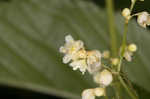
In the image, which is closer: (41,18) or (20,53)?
(20,53)

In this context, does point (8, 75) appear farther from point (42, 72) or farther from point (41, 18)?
point (41, 18)

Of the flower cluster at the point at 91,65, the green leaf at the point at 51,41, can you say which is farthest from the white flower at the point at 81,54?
the green leaf at the point at 51,41

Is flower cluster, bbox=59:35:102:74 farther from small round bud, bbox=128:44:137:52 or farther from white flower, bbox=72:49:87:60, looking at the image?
small round bud, bbox=128:44:137:52

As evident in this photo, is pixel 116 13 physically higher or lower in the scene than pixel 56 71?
Answer: higher

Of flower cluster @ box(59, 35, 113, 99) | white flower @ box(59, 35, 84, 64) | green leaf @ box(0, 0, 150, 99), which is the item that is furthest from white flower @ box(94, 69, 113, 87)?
green leaf @ box(0, 0, 150, 99)

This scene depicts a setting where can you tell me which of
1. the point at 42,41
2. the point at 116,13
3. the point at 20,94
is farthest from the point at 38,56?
the point at 116,13

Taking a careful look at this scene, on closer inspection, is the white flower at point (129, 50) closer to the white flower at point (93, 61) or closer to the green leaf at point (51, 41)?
the white flower at point (93, 61)

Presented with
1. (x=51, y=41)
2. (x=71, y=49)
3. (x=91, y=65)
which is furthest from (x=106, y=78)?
(x=51, y=41)

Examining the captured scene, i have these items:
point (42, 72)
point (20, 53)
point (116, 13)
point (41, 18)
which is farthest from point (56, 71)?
point (116, 13)

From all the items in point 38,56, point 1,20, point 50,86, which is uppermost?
point 1,20
